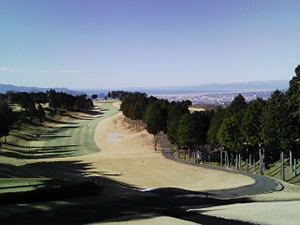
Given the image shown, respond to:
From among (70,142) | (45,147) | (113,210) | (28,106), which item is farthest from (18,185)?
(28,106)

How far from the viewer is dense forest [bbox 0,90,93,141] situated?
97725 millimetres

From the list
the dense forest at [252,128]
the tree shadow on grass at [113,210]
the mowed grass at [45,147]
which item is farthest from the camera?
the mowed grass at [45,147]

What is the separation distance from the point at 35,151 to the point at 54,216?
68241mm

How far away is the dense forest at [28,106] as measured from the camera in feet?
321

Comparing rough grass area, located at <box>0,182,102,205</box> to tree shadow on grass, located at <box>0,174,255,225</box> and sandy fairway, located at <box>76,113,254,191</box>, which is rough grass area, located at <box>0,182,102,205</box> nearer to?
tree shadow on grass, located at <box>0,174,255,225</box>

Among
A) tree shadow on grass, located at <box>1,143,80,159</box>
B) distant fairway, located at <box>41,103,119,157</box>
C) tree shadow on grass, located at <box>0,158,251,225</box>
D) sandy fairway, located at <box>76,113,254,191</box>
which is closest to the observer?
tree shadow on grass, located at <box>0,158,251,225</box>

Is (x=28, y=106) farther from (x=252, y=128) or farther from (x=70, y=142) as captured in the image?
(x=252, y=128)

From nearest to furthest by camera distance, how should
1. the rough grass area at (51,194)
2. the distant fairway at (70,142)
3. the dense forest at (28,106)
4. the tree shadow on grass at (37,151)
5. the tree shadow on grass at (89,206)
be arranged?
the tree shadow on grass at (89,206)
the rough grass area at (51,194)
the tree shadow on grass at (37,151)
the distant fairway at (70,142)
the dense forest at (28,106)

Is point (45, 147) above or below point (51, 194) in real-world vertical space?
below

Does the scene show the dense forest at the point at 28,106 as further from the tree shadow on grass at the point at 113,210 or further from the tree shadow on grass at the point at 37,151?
the tree shadow on grass at the point at 113,210

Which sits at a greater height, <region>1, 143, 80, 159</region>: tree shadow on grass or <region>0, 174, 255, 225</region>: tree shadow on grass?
<region>0, 174, 255, 225</region>: tree shadow on grass

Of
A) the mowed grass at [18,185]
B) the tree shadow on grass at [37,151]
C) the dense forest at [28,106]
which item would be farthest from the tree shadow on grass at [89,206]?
the dense forest at [28,106]

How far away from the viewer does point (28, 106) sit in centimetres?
13200

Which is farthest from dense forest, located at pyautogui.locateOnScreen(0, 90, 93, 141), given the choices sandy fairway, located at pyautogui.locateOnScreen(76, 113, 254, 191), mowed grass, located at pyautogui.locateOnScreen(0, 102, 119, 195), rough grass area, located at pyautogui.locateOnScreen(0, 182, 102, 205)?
rough grass area, located at pyautogui.locateOnScreen(0, 182, 102, 205)
